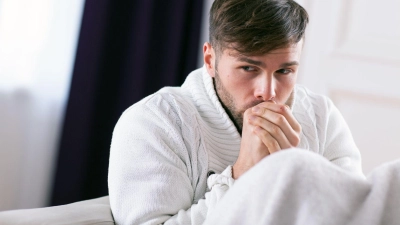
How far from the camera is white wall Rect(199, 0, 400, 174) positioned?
2672 millimetres

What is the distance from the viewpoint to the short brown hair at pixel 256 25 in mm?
1506

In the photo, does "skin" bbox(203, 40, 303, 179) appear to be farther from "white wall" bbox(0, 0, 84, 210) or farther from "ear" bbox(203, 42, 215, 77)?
"white wall" bbox(0, 0, 84, 210)

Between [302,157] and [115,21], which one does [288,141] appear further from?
[115,21]

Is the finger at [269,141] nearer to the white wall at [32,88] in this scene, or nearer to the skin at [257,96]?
the skin at [257,96]

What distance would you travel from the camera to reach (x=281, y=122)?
1.40 metres

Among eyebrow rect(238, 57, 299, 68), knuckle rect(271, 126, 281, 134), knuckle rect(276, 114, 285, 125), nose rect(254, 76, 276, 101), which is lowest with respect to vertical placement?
knuckle rect(271, 126, 281, 134)

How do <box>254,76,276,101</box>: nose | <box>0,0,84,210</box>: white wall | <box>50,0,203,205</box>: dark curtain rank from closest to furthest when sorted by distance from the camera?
1. <box>254,76,276,101</box>: nose
2. <box>0,0,84,210</box>: white wall
3. <box>50,0,203,205</box>: dark curtain

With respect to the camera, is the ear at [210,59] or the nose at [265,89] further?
the ear at [210,59]

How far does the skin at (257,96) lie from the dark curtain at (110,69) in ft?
2.61

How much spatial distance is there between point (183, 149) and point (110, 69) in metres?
1.04

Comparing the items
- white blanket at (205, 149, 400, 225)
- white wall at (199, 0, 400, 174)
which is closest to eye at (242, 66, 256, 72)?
white blanket at (205, 149, 400, 225)

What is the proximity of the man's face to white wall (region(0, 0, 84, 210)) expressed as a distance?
2.72 ft

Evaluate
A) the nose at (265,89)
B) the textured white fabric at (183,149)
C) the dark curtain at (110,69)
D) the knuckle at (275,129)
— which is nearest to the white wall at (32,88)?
the dark curtain at (110,69)

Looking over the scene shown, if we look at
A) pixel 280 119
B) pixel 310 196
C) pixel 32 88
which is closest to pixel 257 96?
pixel 280 119
